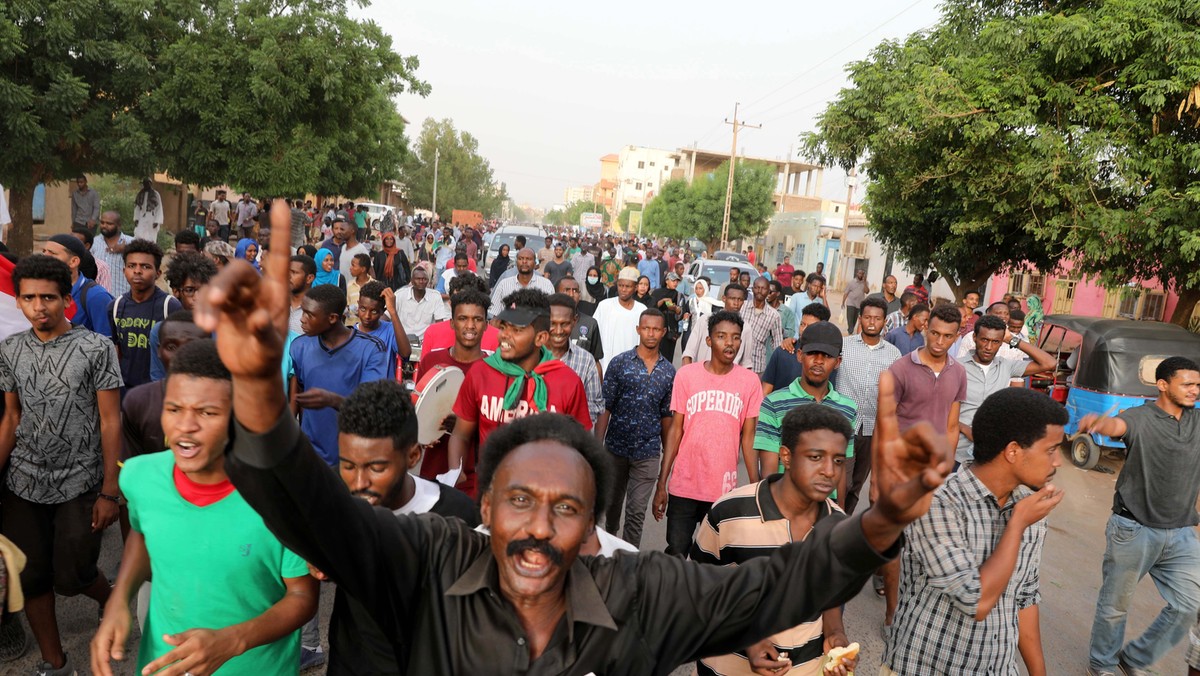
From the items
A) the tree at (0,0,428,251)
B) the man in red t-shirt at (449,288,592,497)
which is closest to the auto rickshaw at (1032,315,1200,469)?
the man in red t-shirt at (449,288,592,497)

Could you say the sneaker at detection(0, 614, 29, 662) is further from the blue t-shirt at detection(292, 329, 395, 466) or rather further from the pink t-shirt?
the pink t-shirt

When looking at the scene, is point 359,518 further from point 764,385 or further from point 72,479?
point 764,385

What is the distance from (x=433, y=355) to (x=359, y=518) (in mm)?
3721

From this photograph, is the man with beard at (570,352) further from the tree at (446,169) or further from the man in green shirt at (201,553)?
the tree at (446,169)

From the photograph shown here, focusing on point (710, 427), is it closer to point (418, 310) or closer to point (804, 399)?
point (804, 399)

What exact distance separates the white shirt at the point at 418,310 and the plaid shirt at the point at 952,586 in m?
5.65

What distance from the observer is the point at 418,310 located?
7.84m

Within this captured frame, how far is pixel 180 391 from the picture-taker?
8.16 ft

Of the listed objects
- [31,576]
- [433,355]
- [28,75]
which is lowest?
[31,576]

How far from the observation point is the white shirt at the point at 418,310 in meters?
7.78

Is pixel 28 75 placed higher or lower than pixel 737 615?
higher

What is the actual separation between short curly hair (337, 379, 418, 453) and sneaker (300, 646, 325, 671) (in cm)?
190

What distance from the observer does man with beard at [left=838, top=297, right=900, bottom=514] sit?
607 cm

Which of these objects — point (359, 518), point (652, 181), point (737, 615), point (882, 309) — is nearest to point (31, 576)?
point (359, 518)
